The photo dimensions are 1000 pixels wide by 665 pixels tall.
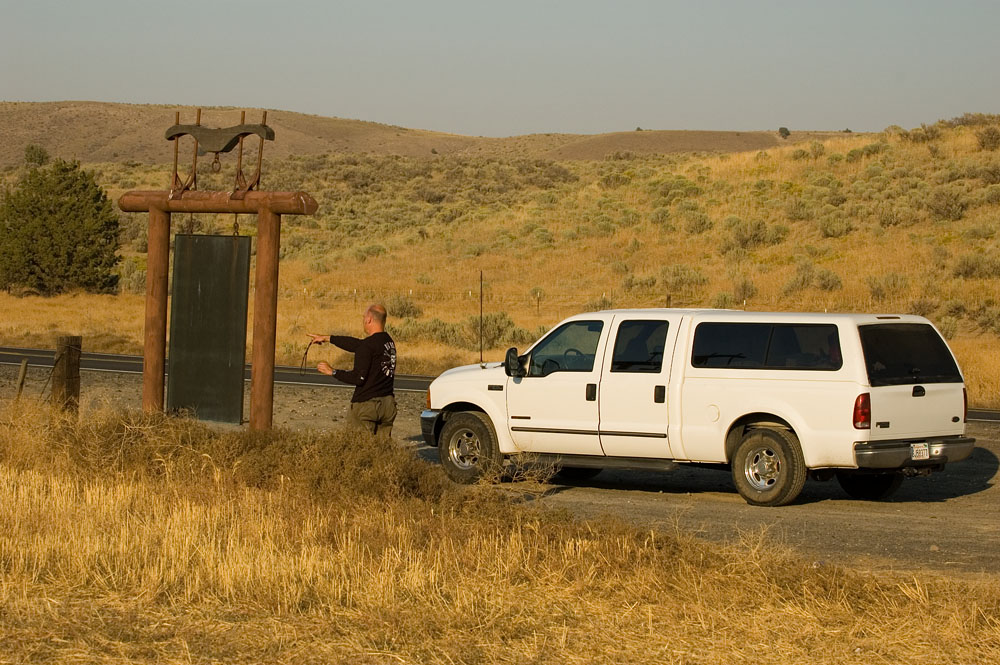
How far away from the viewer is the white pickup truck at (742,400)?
1138 cm

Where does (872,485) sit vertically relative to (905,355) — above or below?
below

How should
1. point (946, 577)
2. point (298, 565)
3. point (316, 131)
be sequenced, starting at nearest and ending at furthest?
point (298, 565) → point (946, 577) → point (316, 131)

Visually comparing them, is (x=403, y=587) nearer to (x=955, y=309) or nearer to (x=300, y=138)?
(x=955, y=309)

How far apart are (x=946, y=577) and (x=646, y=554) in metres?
2.13

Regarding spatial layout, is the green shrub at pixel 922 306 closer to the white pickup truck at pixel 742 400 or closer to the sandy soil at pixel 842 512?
the sandy soil at pixel 842 512

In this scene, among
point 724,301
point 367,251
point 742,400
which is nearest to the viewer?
point 742,400

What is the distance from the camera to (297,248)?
57125mm

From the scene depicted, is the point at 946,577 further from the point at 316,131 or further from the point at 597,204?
the point at 316,131

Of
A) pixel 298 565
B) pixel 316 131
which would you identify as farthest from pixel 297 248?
pixel 316 131

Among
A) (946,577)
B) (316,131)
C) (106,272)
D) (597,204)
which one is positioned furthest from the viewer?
(316,131)

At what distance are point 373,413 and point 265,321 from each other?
1.82 m

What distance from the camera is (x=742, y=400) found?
11.8 meters

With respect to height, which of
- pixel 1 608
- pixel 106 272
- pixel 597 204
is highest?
pixel 597 204

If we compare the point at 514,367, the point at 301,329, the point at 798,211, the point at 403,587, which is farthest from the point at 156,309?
the point at 798,211
